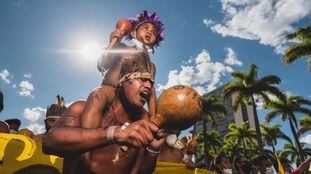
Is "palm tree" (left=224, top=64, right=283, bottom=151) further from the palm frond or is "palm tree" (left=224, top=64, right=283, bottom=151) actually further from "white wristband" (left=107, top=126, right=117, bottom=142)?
"white wristband" (left=107, top=126, right=117, bottom=142)

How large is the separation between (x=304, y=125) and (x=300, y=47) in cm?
2004

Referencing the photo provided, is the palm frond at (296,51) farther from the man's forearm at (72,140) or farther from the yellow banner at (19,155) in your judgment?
the man's forearm at (72,140)

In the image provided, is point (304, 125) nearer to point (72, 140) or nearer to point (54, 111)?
point (54, 111)

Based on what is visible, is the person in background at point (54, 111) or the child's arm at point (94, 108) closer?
the child's arm at point (94, 108)

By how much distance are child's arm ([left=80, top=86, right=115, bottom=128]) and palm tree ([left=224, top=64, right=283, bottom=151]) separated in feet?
118

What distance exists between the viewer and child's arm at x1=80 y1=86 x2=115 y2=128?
2.11 metres

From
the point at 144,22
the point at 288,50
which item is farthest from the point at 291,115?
the point at 144,22

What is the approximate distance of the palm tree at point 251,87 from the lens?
3628 centimetres

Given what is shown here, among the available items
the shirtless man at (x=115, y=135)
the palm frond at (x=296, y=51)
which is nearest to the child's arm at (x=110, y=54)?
the shirtless man at (x=115, y=135)

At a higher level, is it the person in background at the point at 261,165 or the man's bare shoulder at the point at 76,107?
the man's bare shoulder at the point at 76,107

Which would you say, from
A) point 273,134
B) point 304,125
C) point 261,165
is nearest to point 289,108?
point 304,125

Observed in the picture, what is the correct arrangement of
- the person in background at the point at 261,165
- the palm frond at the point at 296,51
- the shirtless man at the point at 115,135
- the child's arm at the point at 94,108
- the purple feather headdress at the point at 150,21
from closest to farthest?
the shirtless man at the point at 115,135 < the child's arm at the point at 94,108 < the purple feather headdress at the point at 150,21 < the person in background at the point at 261,165 < the palm frond at the point at 296,51

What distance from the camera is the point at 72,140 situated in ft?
5.84

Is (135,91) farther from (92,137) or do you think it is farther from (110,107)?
(92,137)
